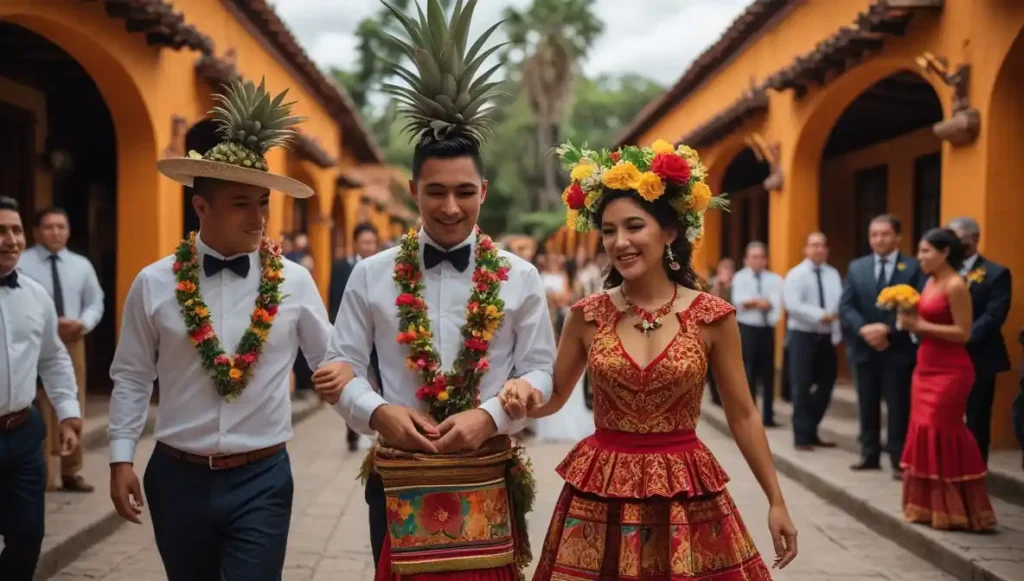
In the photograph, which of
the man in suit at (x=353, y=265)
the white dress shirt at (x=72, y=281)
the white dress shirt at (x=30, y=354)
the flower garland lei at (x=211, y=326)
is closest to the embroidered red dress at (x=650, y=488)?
the flower garland lei at (x=211, y=326)

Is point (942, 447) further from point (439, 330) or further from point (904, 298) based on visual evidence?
point (439, 330)

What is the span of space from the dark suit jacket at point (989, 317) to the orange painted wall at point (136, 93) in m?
5.42

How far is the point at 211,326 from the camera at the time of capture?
3.64 metres

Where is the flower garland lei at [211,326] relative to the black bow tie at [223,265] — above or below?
below

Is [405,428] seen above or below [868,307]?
below

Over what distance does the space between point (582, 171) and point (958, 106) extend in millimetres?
6486

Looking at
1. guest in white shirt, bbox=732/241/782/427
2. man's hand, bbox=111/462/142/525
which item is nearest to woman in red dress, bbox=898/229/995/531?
guest in white shirt, bbox=732/241/782/427

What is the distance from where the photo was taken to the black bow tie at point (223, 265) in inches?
147

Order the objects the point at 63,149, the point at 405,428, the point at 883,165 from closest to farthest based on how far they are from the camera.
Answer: the point at 405,428
the point at 63,149
the point at 883,165

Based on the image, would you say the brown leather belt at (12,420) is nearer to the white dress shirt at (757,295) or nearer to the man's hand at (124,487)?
the man's hand at (124,487)

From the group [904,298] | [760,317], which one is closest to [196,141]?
[760,317]

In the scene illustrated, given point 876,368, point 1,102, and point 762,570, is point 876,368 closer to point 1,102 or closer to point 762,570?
point 762,570

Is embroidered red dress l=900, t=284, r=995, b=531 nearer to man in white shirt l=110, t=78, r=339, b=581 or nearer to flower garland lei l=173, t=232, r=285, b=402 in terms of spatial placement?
man in white shirt l=110, t=78, r=339, b=581

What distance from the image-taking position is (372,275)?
3430mm
